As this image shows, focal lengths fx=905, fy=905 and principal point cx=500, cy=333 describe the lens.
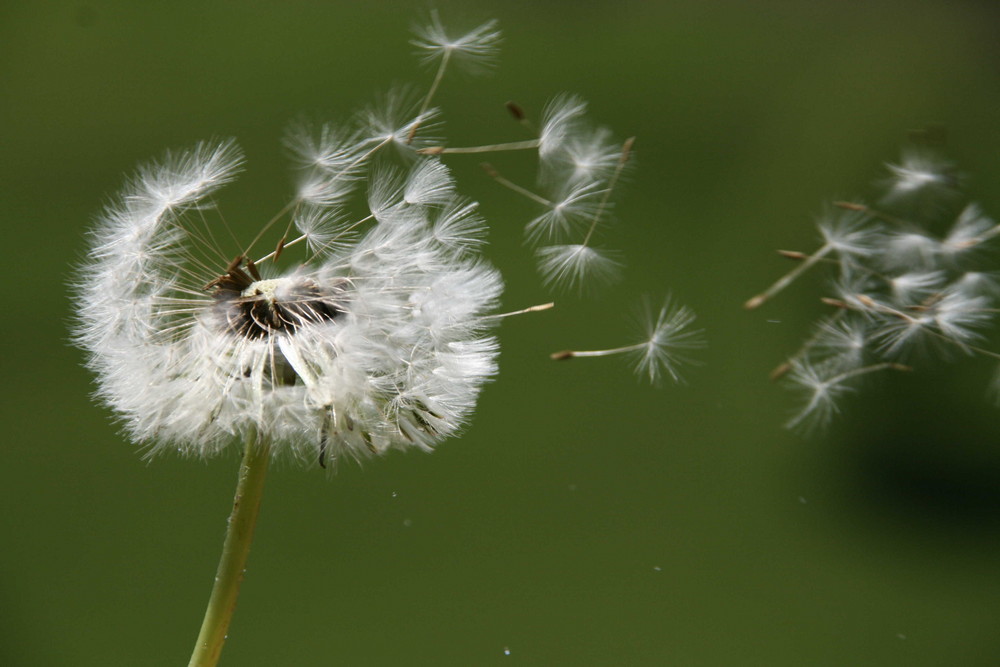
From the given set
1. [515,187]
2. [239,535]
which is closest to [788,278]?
[515,187]

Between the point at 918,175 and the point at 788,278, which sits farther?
the point at 918,175

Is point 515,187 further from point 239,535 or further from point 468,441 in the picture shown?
point 468,441

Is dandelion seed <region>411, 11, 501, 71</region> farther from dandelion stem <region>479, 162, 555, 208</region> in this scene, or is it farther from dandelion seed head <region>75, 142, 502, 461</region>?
dandelion seed head <region>75, 142, 502, 461</region>

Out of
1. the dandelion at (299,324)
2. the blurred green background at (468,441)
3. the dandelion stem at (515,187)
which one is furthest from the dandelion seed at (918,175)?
the dandelion at (299,324)

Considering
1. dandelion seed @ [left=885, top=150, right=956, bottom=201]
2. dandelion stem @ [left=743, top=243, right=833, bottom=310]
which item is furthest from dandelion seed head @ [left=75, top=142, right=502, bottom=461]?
dandelion seed @ [left=885, top=150, right=956, bottom=201]

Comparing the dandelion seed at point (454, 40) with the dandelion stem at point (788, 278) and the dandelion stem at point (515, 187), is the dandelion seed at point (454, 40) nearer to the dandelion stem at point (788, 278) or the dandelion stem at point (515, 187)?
the dandelion stem at point (515, 187)

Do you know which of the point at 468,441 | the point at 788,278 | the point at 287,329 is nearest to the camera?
the point at 287,329

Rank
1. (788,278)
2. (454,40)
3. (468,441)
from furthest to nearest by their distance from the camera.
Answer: (468,441) → (454,40) → (788,278)

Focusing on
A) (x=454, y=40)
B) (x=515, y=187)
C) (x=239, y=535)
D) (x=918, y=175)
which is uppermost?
(x=454, y=40)

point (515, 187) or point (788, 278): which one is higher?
point (515, 187)
